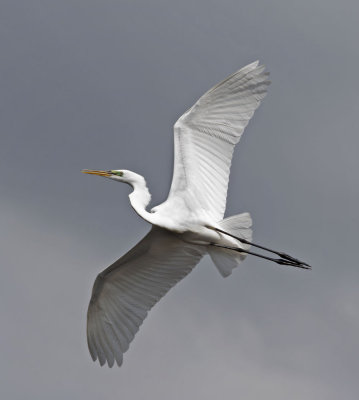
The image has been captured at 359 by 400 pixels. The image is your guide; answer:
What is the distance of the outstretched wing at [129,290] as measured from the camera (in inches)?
668

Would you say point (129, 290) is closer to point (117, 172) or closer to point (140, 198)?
point (140, 198)

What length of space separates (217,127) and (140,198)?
166cm

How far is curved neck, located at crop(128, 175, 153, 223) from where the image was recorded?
621 inches

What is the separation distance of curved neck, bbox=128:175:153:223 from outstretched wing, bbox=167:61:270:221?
2.59 feet

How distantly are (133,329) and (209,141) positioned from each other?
11.1ft

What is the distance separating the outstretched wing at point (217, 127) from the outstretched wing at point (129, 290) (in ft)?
3.87

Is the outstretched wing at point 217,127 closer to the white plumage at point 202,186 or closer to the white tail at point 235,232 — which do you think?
the white plumage at point 202,186

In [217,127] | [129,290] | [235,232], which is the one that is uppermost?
[217,127]

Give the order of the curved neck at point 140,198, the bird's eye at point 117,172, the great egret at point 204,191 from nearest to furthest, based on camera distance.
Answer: the curved neck at point 140,198 < the great egret at point 204,191 < the bird's eye at point 117,172

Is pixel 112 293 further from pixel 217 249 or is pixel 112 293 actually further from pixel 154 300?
pixel 217 249

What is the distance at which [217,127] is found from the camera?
1627cm

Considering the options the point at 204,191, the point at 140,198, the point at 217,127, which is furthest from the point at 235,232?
the point at 217,127

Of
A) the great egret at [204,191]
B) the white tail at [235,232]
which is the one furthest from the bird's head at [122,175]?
the white tail at [235,232]

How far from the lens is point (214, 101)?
53.5ft
